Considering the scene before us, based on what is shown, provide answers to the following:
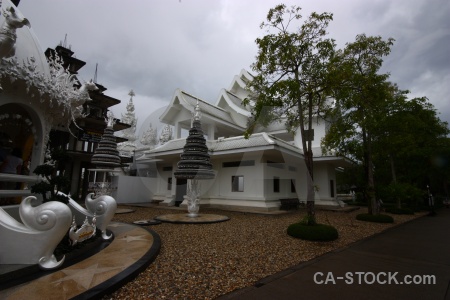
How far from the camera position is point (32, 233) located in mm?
3592

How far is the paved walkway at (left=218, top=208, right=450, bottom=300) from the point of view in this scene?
3.63 metres

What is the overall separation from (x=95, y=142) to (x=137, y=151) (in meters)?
5.63

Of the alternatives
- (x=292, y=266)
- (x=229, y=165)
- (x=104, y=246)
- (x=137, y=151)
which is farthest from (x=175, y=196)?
(x=292, y=266)

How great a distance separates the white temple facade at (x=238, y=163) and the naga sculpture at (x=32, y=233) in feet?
34.5

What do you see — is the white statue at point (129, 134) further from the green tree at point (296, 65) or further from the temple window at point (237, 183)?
the green tree at point (296, 65)

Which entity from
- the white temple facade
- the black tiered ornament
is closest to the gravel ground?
the black tiered ornament

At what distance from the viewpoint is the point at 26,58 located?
15.1 ft

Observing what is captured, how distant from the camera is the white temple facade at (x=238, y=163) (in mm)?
14117

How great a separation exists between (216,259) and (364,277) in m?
2.85

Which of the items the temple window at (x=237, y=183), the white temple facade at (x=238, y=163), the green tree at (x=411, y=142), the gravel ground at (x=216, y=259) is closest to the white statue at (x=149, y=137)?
the white temple facade at (x=238, y=163)

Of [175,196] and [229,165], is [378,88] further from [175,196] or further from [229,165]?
[175,196]

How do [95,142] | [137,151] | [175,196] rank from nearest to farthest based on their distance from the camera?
[175,196]
[95,142]
[137,151]

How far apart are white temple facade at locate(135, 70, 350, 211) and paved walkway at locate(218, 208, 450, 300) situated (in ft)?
24.7

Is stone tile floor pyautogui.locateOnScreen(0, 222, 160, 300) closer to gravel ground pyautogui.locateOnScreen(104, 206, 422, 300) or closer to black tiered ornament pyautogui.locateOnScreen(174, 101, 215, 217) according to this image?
gravel ground pyautogui.locateOnScreen(104, 206, 422, 300)
